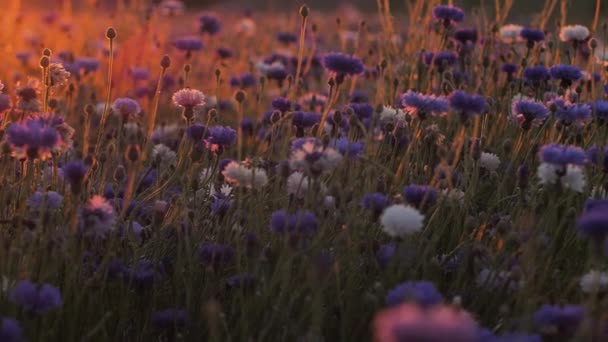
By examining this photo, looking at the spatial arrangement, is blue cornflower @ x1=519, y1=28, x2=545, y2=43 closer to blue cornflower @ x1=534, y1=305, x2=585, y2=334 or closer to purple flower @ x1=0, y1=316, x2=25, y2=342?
blue cornflower @ x1=534, y1=305, x2=585, y2=334

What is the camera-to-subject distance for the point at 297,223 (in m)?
1.40

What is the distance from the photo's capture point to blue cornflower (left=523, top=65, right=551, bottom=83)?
2477mm

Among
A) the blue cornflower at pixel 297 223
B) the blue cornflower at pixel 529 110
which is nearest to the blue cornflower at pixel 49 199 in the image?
the blue cornflower at pixel 297 223

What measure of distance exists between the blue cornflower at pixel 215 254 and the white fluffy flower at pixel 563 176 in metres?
0.67

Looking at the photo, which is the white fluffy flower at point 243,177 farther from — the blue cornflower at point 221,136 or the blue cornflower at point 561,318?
the blue cornflower at point 561,318

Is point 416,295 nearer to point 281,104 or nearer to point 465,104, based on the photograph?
point 465,104

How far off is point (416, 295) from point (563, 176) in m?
0.62

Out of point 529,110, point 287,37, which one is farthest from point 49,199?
point 287,37

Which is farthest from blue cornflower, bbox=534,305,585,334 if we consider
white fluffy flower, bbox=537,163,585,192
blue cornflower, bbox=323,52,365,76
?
blue cornflower, bbox=323,52,365,76

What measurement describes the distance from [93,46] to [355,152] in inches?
130

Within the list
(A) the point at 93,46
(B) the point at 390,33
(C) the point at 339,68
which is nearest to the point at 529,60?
(B) the point at 390,33

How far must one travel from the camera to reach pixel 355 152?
183cm

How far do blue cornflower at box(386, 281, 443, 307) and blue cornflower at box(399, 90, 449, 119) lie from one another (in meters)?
0.78

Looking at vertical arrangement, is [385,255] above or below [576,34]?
below
